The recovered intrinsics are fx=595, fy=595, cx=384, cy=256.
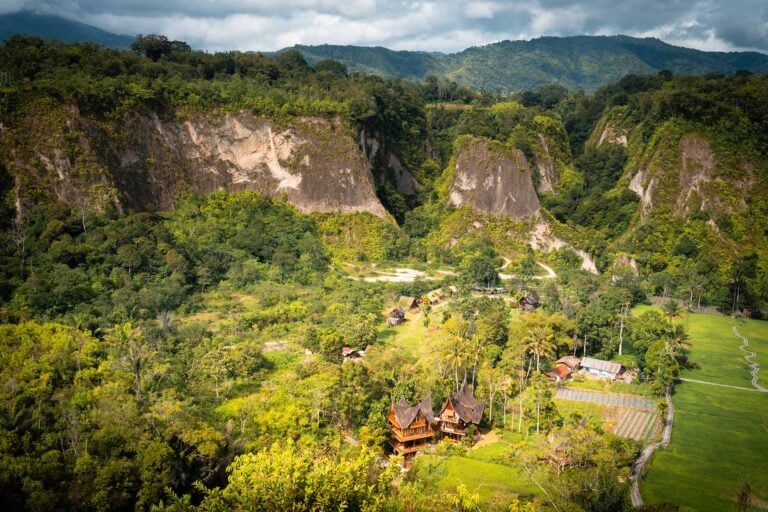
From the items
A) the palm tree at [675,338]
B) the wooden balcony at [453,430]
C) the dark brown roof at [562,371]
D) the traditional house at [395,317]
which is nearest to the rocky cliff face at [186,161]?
the traditional house at [395,317]

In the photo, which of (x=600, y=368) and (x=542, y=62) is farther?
(x=542, y=62)

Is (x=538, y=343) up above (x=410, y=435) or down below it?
above

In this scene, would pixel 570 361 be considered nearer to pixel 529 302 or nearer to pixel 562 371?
pixel 562 371

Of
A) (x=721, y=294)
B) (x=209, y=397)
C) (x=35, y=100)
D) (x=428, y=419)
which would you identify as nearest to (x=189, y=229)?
(x=35, y=100)

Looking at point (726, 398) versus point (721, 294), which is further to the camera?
point (721, 294)

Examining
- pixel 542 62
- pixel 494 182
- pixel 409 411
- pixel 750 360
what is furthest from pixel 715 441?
pixel 542 62

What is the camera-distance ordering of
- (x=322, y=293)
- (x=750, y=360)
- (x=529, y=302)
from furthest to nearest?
(x=529, y=302) → (x=322, y=293) → (x=750, y=360)

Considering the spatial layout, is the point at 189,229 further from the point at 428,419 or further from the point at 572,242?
the point at 572,242
